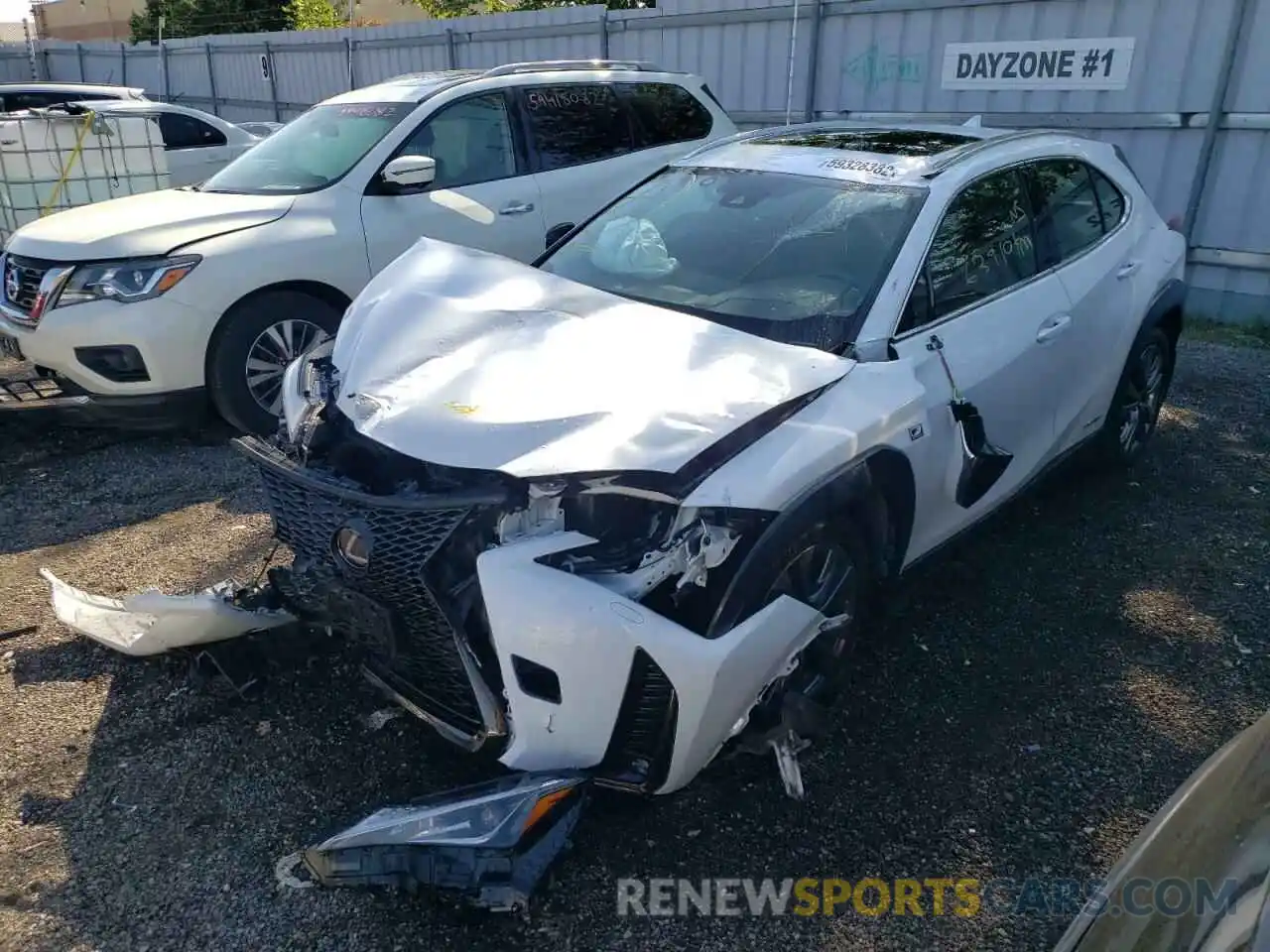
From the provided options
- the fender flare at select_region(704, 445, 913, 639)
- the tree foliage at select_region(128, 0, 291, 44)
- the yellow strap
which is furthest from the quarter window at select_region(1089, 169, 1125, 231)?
the tree foliage at select_region(128, 0, 291, 44)

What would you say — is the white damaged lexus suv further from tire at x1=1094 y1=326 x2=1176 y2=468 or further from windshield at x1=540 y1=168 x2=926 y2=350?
tire at x1=1094 y1=326 x2=1176 y2=468

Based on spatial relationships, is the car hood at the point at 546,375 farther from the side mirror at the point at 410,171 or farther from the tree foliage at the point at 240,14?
the tree foliage at the point at 240,14

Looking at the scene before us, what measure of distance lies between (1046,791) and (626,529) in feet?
4.85

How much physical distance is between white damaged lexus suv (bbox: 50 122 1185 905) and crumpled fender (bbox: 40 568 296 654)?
0.04 ft

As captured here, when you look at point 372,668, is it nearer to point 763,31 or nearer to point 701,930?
point 701,930

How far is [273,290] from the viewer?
207 inches

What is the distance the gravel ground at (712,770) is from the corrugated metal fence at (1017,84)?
14.3ft

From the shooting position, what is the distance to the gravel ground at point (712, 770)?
7.83ft

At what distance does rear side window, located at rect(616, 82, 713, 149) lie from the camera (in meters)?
6.61

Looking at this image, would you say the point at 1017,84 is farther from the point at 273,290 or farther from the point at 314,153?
the point at 273,290

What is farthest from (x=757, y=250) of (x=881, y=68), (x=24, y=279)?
(x=881, y=68)

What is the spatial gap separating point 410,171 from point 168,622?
311 cm

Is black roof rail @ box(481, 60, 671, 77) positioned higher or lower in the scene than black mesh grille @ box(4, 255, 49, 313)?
higher

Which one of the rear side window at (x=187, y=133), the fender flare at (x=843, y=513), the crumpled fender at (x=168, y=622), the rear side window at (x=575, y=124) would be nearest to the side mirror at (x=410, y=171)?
the rear side window at (x=575, y=124)
